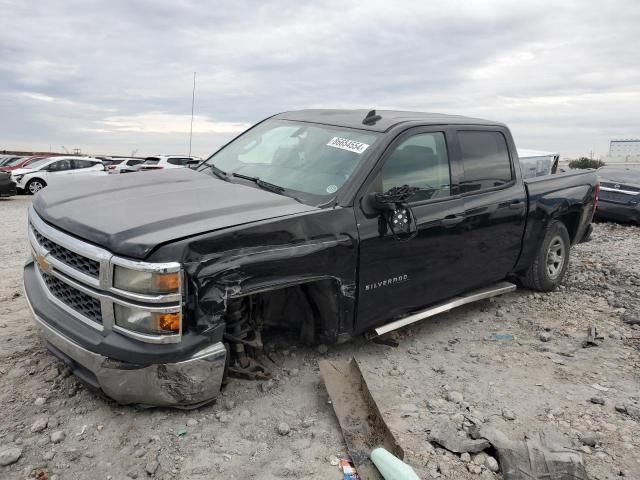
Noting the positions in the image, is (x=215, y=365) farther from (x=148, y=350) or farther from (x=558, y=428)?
(x=558, y=428)

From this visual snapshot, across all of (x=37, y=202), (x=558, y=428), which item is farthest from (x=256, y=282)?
(x=558, y=428)

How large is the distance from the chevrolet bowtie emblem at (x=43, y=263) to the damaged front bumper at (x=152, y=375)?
0.33 metres

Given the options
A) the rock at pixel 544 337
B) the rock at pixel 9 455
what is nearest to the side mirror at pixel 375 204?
the rock at pixel 544 337

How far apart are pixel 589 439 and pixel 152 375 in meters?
2.51

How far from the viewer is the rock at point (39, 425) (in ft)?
9.44

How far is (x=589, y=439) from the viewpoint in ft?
10.1

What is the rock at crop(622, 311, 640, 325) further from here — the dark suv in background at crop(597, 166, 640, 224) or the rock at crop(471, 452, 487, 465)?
the dark suv in background at crop(597, 166, 640, 224)

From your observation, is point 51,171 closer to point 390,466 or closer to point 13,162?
point 13,162

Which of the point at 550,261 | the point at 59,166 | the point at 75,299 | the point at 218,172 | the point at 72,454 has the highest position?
the point at 218,172

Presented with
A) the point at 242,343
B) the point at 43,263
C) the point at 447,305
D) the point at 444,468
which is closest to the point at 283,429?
the point at 242,343

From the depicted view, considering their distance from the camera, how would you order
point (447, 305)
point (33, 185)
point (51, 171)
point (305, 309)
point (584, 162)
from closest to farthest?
point (305, 309) < point (447, 305) < point (33, 185) < point (51, 171) < point (584, 162)

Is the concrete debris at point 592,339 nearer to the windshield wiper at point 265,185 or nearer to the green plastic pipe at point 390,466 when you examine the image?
the green plastic pipe at point 390,466

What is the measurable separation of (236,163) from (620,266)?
17.6 feet

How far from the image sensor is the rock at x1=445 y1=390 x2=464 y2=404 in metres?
3.47
